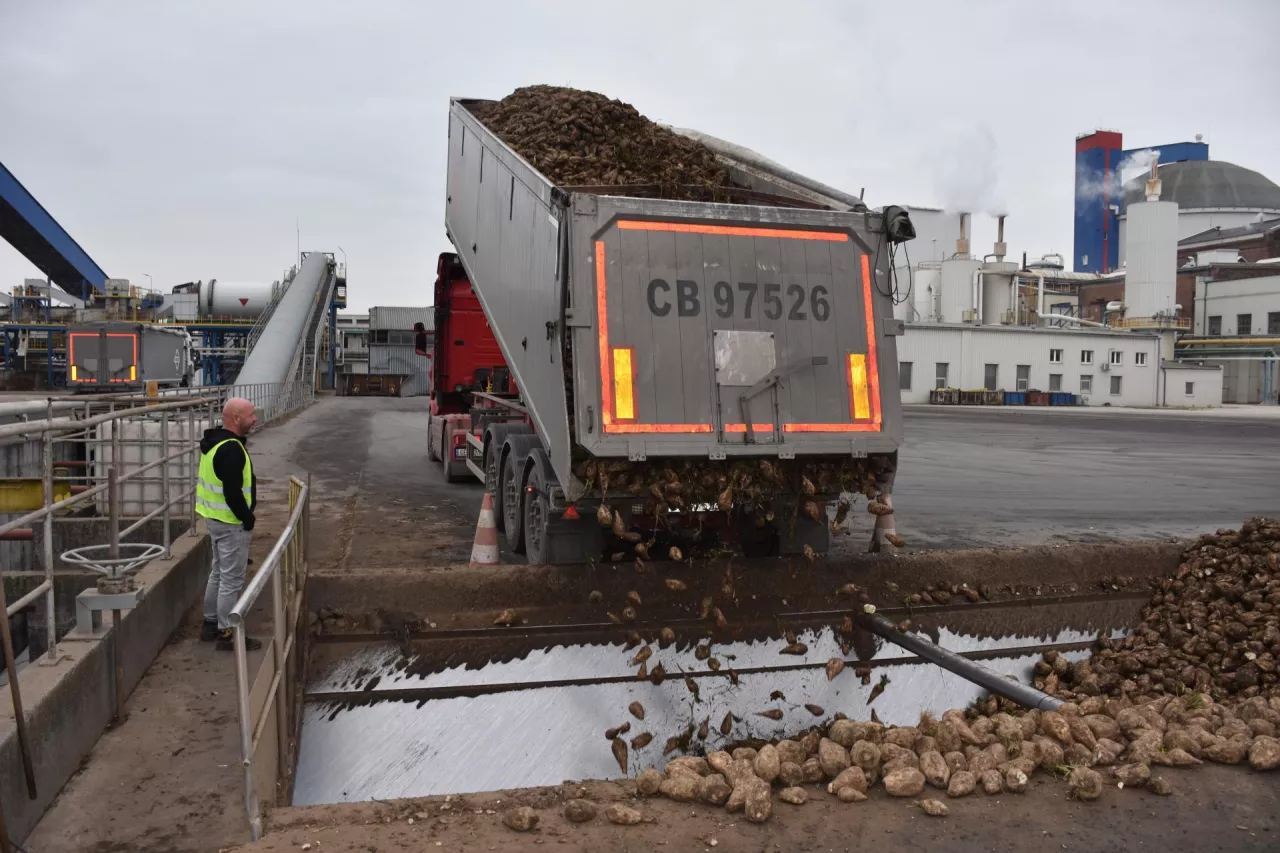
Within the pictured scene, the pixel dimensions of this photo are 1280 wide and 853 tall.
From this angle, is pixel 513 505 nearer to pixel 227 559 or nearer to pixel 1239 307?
pixel 227 559

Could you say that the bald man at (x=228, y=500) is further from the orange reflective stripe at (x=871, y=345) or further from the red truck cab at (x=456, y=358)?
the red truck cab at (x=456, y=358)

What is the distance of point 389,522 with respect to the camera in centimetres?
1083

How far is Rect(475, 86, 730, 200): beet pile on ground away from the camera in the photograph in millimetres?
7953

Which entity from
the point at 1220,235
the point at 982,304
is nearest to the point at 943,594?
the point at 982,304

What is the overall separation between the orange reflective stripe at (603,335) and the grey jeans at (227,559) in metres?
2.37

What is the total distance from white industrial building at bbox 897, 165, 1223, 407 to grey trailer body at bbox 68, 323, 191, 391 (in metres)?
32.4

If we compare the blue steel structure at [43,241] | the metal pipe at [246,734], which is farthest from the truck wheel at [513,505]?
the blue steel structure at [43,241]

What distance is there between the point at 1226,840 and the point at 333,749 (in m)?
4.85

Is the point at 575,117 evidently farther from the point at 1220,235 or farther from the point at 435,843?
the point at 1220,235

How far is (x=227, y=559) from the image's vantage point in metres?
5.77

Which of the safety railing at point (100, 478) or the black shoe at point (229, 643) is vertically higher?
the safety railing at point (100, 478)

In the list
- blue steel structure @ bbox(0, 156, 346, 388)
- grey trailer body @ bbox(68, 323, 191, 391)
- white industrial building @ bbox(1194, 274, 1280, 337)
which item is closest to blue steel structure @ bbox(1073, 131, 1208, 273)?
white industrial building @ bbox(1194, 274, 1280, 337)

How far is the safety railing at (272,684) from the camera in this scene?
3613 mm

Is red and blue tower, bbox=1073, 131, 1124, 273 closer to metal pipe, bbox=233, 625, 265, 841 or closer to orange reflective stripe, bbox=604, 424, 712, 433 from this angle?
orange reflective stripe, bbox=604, 424, 712, 433
